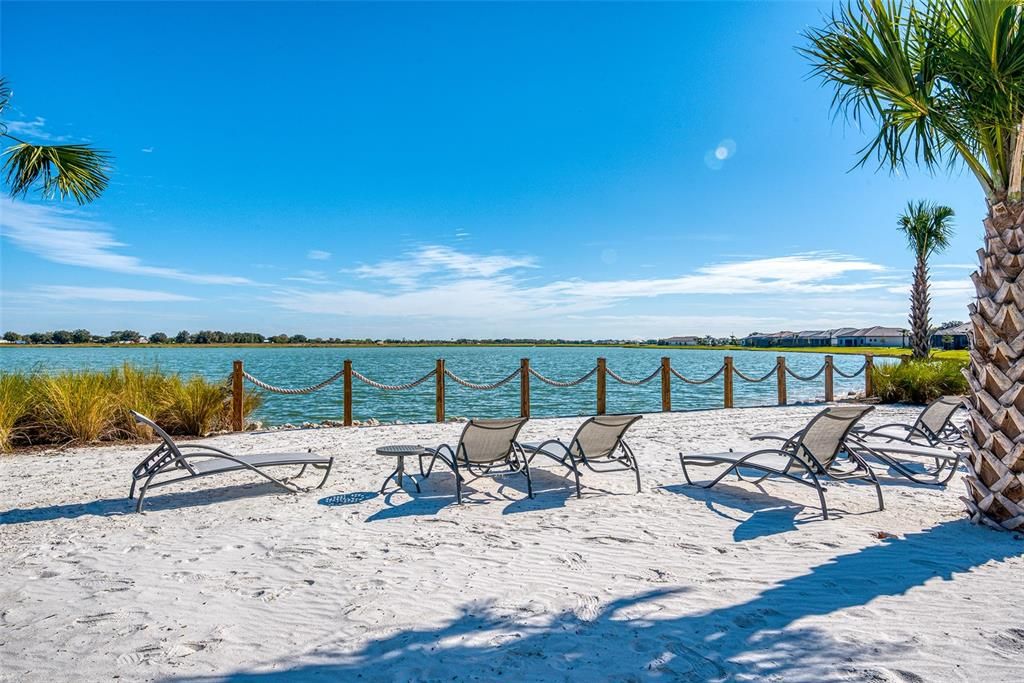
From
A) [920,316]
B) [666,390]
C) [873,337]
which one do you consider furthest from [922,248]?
[873,337]

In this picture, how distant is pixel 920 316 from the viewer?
18406 mm

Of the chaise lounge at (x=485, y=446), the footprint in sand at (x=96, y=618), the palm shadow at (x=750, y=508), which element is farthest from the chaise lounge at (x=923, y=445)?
the footprint in sand at (x=96, y=618)

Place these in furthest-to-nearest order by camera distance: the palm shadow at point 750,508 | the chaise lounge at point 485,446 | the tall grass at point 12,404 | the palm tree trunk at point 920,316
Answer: the palm tree trunk at point 920,316, the tall grass at point 12,404, the chaise lounge at point 485,446, the palm shadow at point 750,508

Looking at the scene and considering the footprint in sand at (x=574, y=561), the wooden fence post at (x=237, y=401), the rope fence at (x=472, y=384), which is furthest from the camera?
the rope fence at (x=472, y=384)

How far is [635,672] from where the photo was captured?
2551mm

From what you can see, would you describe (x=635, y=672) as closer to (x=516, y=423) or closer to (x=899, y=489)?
(x=516, y=423)

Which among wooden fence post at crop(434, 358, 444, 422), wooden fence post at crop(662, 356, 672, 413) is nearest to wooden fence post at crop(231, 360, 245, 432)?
wooden fence post at crop(434, 358, 444, 422)

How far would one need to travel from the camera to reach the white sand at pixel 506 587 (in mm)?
2627

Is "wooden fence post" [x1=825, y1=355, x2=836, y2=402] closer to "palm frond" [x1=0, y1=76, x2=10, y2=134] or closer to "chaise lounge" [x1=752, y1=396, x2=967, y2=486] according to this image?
"chaise lounge" [x1=752, y1=396, x2=967, y2=486]

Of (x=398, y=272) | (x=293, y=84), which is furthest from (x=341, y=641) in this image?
(x=398, y=272)

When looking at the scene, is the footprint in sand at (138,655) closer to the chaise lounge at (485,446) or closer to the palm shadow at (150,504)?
the palm shadow at (150,504)

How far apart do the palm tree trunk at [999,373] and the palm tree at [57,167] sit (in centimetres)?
1119

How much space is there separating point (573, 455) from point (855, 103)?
4.11 m

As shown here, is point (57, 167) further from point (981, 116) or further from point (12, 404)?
point (981, 116)
